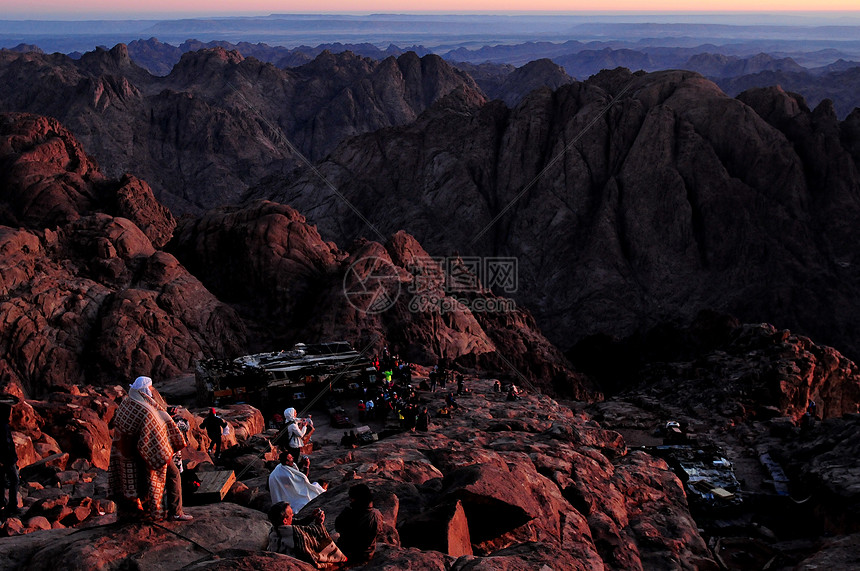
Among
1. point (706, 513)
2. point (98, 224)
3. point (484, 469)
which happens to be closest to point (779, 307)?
point (706, 513)

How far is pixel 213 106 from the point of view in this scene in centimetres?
11362

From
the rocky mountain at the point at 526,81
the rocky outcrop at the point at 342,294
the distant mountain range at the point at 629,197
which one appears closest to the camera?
the rocky outcrop at the point at 342,294

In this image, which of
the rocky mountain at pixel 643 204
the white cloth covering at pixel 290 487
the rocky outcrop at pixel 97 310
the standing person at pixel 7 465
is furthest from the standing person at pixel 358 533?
the rocky mountain at pixel 643 204

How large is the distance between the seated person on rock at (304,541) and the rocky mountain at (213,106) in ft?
286

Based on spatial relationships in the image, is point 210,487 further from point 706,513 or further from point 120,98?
point 120,98

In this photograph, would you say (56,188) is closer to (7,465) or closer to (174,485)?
(7,465)

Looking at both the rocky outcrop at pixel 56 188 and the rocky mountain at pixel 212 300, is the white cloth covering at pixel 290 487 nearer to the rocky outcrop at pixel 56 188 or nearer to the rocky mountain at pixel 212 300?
the rocky mountain at pixel 212 300

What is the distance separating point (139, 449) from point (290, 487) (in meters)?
2.84

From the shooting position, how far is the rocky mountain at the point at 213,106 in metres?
101

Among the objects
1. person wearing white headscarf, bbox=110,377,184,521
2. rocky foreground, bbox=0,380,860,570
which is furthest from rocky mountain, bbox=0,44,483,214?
person wearing white headscarf, bbox=110,377,184,521

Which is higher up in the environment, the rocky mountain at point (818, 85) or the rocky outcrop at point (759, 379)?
the rocky mountain at point (818, 85)

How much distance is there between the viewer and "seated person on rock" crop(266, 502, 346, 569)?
23.6ft

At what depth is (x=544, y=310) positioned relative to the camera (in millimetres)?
61469

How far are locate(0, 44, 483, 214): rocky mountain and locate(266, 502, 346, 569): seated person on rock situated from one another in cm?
8716
